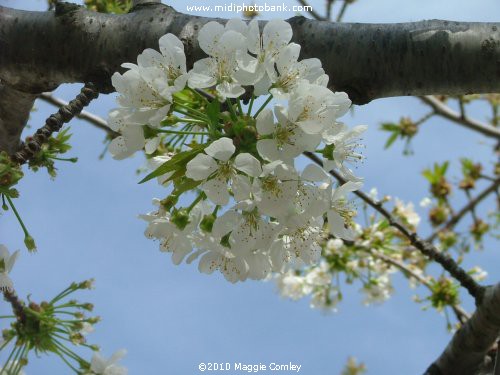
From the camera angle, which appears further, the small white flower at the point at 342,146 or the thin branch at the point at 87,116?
the thin branch at the point at 87,116

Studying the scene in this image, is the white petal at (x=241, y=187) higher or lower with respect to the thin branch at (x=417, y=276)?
lower

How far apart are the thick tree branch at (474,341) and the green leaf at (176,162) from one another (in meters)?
1.38

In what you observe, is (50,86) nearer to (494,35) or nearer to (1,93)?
(1,93)

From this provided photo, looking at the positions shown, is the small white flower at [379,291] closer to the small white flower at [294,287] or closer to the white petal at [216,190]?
the small white flower at [294,287]

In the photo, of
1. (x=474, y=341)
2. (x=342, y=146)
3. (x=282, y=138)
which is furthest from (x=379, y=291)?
(x=282, y=138)

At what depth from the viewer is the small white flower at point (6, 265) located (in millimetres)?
1792

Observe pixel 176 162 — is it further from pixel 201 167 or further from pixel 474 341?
pixel 474 341

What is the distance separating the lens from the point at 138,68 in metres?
1.21

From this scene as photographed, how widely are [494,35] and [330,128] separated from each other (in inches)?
21.0

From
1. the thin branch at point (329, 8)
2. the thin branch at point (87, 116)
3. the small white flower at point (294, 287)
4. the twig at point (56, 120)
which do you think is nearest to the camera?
the twig at point (56, 120)

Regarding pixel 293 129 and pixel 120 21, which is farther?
pixel 120 21

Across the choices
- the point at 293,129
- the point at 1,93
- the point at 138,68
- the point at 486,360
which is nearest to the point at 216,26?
the point at 138,68

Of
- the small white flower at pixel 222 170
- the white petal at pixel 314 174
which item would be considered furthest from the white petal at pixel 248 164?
the white petal at pixel 314 174

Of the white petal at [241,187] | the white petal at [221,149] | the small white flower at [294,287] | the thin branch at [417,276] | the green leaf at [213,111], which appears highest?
the small white flower at [294,287]
